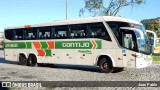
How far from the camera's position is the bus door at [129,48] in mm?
15219

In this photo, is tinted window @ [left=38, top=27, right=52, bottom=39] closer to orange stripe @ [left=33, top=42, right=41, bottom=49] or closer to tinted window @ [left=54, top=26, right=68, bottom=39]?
orange stripe @ [left=33, top=42, right=41, bottom=49]

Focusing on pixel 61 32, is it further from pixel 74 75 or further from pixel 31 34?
pixel 74 75

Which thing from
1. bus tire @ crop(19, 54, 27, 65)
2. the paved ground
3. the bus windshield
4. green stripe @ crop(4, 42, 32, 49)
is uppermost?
the bus windshield

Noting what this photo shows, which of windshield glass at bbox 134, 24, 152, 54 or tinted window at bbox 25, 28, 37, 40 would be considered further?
tinted window at bbox 25, 28, 37, 40

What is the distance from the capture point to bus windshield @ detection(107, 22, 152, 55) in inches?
598

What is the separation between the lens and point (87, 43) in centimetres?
1716

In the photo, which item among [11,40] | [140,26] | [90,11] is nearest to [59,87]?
[140,26]

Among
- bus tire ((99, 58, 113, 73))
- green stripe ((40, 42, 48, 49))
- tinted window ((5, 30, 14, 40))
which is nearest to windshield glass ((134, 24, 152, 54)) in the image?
bus tire ((99, 58, 113, 73))

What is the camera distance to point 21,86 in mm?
11211

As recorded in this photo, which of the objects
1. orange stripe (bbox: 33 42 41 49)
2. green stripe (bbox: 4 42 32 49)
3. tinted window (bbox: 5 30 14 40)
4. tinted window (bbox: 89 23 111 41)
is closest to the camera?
tinted window (bbox: 89 23 111 41)

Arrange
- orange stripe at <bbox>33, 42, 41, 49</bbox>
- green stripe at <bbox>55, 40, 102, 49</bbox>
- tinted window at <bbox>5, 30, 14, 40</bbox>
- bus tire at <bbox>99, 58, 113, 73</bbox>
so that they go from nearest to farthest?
bus tire at <bbox>99, 58, 113, 73</bbox>, green stripe at <bbox>55, 40, 102, 49</bbox>, orange stripe at <bbox>33, 42, 41, 49</bbox>, tinted window at <bbox>5, 30, 14, 40</bbox>

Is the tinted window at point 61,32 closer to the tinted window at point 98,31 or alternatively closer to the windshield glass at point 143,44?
the tinted window at point 98,31

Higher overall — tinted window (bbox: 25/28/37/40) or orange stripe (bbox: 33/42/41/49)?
tinted window (bbox: 25/28/37/40)

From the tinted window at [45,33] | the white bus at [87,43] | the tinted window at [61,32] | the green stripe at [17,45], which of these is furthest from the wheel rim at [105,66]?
the green stripe at [17,45]
